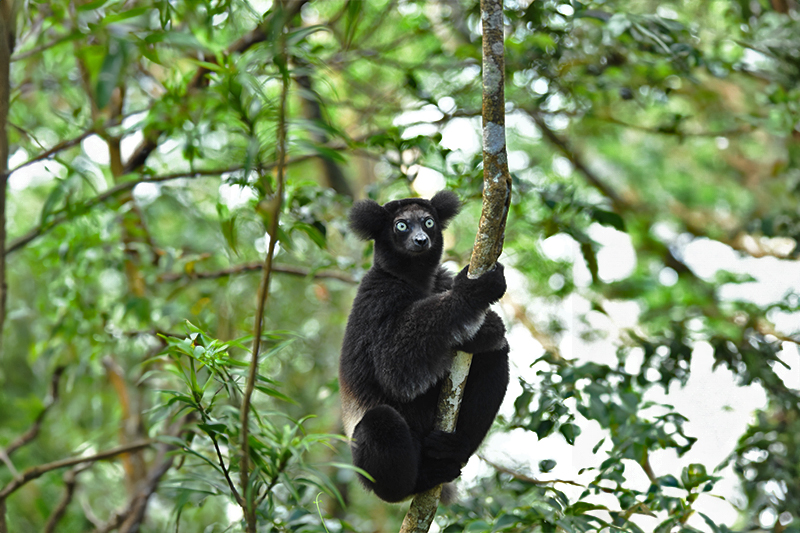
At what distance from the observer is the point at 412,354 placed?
312cm

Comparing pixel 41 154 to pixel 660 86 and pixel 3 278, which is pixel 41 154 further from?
pixel 660 86

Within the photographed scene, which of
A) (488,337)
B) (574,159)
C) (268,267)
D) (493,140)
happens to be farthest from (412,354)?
(574,159)

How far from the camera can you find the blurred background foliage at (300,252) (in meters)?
2.61

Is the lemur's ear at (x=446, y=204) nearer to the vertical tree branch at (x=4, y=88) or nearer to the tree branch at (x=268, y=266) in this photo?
the tree branch at (x=268, y=266)

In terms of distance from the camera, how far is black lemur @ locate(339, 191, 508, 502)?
10.0ft

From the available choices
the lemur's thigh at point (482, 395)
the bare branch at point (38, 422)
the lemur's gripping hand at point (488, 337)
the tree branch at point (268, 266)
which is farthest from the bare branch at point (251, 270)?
the tree branch at point (268, 266)

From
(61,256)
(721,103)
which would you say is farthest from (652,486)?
(721,103)

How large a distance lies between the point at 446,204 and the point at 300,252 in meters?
1.93

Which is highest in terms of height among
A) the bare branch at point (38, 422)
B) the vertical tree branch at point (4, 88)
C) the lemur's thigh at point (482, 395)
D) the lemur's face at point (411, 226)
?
the vertical tree branch at point (4, 88)

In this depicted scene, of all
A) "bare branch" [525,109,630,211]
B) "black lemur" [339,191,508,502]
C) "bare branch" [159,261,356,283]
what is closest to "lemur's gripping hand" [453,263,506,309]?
"black lemur" [339,191,508,502]

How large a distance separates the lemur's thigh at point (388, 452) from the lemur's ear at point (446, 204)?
4.24 ft

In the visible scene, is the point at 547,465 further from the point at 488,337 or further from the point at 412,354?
the point at 412,354

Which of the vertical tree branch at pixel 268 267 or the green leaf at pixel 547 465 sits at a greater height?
the vertical tree branch at pixel 268 267

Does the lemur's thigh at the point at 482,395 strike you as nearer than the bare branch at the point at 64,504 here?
Yes
